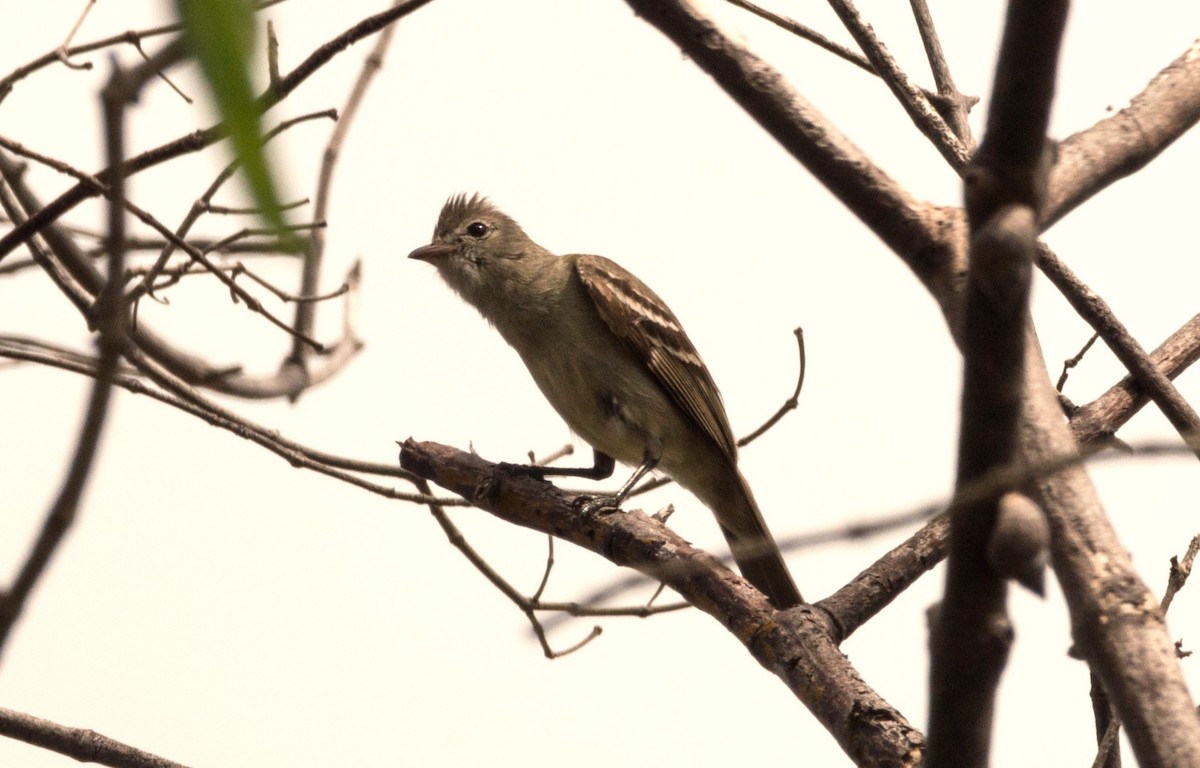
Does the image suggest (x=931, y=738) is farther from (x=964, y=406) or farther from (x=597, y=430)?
(x=597, y=430)

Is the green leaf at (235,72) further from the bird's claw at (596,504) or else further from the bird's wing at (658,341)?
the bird's wing at (658,341)

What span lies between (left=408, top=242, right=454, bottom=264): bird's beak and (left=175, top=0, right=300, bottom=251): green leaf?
6443mm

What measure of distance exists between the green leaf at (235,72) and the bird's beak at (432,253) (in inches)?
254

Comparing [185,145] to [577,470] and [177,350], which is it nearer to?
[177,350]

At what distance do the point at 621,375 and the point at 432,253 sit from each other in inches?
57.4

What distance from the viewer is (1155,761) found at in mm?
1944

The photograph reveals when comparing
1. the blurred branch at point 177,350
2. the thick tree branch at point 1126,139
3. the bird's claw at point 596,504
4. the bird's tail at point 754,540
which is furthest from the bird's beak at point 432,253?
the thick tree branch at point 1126,139

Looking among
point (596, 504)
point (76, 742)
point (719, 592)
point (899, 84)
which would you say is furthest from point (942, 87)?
point (76, 742)

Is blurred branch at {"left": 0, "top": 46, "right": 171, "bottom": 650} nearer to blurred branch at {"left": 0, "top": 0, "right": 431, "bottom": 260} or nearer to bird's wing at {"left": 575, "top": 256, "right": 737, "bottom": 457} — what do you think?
blurred branch at {"left": 0, "top": 0, "right": 431, "bottom": 260}

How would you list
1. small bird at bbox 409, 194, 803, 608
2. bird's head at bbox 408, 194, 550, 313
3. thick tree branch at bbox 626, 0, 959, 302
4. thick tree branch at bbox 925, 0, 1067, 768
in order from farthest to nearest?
bird's head at bbox 408, 194, 550, 313, small bird at bbox 409, 194, 803, 608, thick tree branch at bbox 626, 0, 959, 302, thick tree branch at bbox 925, 0, 1067, 768

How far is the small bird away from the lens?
249 inches

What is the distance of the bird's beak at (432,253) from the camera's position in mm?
7117

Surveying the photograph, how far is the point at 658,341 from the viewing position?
21.5 ft

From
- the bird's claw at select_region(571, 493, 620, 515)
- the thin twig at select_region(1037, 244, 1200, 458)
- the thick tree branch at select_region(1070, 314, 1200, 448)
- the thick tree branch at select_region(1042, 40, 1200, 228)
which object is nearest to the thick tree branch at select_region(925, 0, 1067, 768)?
the thick tree branch at select_region(1042, 40, 1200, 228)
